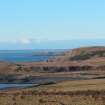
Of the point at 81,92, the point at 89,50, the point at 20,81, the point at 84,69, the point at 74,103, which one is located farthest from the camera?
the point at 89,50

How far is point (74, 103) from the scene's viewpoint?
28.8 meters

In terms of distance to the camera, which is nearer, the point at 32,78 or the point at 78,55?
the point at 32,78

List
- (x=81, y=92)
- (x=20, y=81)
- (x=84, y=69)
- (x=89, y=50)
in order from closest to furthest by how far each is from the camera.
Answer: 1. (x=81, y=92)
2. (x=20, y=81)
3. (x=84, y=69)
4. (x=89, y=50)

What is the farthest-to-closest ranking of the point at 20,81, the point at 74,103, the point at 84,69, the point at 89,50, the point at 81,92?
the point at 89,50, the point at 84,69, the point at 20,81, the point at 81,92, the point at 74,103

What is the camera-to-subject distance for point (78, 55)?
147125 mm

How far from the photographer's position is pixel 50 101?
30219 millimetres

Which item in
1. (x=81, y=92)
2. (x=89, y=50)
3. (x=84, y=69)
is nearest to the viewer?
(x=81, y=92)

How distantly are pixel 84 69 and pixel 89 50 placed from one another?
119 feet

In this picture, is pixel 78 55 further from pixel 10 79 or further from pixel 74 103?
pixel 74 103

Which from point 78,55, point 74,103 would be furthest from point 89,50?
point 74,103

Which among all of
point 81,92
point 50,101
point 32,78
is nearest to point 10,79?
point 32,78

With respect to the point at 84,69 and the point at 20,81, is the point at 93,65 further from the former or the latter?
the point at 20,81

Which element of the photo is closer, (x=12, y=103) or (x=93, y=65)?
(x=12, y=103)

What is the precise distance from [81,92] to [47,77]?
5577cm
